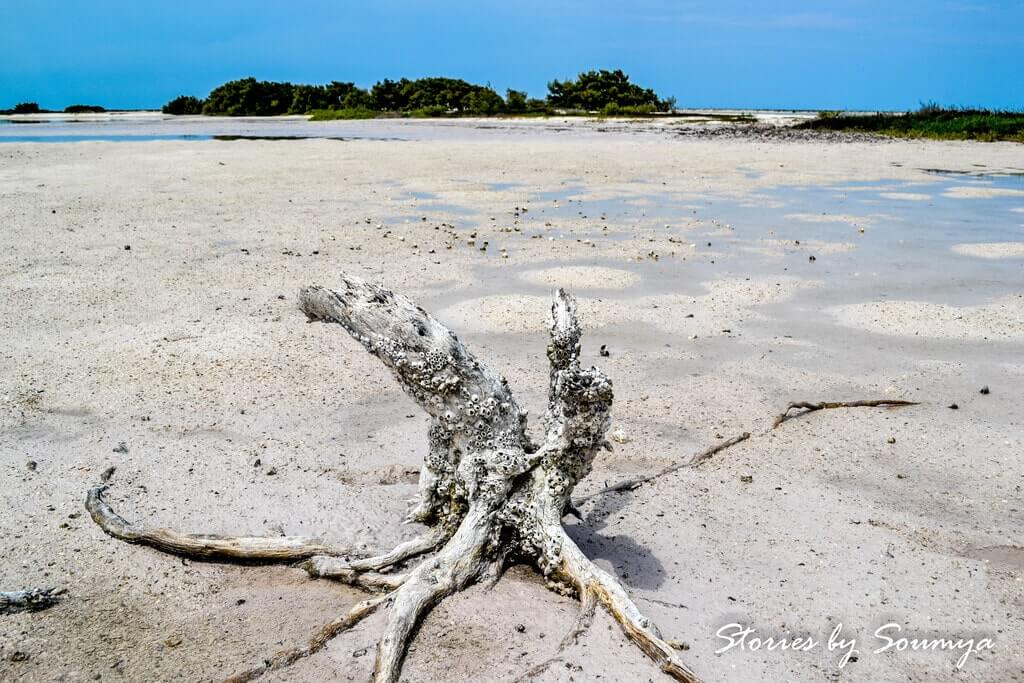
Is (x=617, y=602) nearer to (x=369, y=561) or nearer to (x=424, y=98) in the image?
(x=369, y=561)

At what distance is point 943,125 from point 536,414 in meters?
43.0

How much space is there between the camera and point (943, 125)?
4294 centimetres

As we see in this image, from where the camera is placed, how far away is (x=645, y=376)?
334 inches

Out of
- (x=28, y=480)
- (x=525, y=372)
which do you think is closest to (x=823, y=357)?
(x=525, y=372)

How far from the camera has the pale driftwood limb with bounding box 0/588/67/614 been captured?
178 inches

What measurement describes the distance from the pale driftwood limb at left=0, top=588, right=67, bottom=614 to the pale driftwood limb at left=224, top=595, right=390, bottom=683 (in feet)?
4.58

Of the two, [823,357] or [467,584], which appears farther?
[823,357]

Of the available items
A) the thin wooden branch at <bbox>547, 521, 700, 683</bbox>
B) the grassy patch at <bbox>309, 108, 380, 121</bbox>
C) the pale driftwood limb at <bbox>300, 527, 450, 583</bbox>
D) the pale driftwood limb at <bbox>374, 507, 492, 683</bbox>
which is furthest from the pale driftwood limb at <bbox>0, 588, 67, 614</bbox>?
the grassy patch at <bbox>309, 108, 380, 121</bbox>

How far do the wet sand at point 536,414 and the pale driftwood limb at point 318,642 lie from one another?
0.06 meters

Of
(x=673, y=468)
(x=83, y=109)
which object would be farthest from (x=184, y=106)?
(x=673, y=468)

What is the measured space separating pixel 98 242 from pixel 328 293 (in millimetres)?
10999

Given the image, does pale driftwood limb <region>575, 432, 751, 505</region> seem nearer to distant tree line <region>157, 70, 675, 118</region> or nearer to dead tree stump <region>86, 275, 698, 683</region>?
dead tree stump <region>86, 275, 698, 683</region>

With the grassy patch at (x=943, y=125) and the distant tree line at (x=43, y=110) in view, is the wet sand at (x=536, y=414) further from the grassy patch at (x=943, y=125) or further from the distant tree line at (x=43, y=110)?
the distant tree line at (x=43, y=110)

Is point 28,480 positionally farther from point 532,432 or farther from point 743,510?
point 743,510
